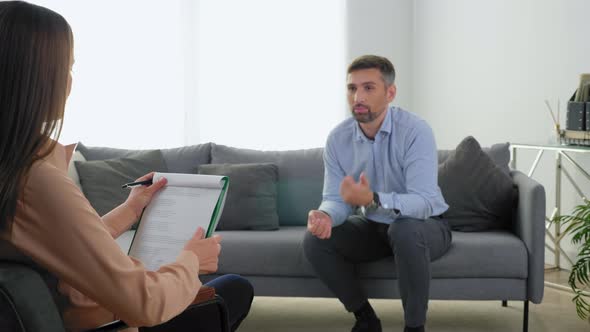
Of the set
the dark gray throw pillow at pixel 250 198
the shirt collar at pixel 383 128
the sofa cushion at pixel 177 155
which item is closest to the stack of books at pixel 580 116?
the shirt collar at pixel 383 128

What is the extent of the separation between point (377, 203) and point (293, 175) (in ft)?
3.00

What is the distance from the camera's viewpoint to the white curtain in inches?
213

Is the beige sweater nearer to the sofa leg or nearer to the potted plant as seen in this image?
the sofa leg

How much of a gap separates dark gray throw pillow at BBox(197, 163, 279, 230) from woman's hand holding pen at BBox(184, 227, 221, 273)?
2.15m

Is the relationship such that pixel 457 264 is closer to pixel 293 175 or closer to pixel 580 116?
pixel 293 175

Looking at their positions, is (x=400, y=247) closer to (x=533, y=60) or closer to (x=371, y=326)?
(x=371, y=326)

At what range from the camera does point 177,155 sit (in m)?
3.99

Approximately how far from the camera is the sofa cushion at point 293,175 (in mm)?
3816

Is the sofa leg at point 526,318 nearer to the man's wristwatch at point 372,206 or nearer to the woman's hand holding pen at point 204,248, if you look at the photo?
the man's wristwatch at point 372,206

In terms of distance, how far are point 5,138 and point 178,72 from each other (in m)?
4.61

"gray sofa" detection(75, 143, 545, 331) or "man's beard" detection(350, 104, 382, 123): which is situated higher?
"man's beard" detection(350, 104, 382, 123)

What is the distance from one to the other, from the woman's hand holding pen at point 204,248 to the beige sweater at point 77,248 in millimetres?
144

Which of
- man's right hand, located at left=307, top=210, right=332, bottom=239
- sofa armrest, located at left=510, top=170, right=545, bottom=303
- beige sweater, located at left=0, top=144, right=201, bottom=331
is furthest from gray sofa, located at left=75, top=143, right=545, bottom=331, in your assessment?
beige sweater, located at left=0, top=144, right=201, bottom=331

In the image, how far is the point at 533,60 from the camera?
4887 millimetres
